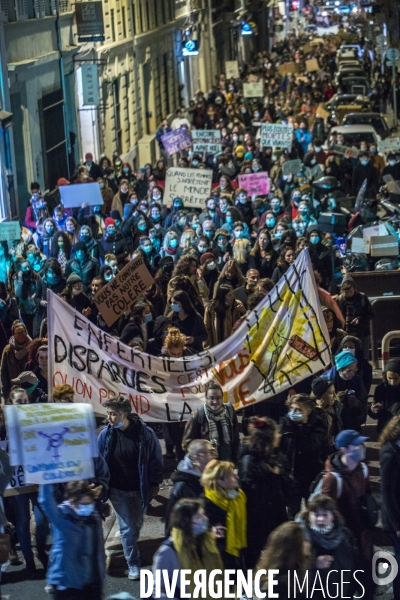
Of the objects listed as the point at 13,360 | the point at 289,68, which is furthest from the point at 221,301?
the point at 289,68

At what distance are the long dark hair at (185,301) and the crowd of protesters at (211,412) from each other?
0.05 ft

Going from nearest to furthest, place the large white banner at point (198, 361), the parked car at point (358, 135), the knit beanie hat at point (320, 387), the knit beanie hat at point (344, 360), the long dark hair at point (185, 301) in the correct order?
the knit beanie hat at point (320, 387), the knit beanie hat at point (344, 360), the large white banner at point (198, 361), the long dark hair at point (185, 301), the parked car at point (358, 135)

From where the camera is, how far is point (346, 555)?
7.18m

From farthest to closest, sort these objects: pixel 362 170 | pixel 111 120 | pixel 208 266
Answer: pixel 111 120, pixel 362 170, pixel 208 266

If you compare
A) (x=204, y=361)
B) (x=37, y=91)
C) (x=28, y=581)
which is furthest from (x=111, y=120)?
(x=28, y=581)

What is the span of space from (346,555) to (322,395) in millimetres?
2709

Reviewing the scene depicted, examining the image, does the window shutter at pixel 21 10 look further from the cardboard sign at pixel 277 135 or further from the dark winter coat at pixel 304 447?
the dark winter coat at pixel 304 447

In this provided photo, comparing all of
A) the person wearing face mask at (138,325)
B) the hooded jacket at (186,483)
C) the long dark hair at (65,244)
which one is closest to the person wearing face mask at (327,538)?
the hooded jacket at (186,483)

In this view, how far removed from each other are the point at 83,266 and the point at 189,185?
5214 mm

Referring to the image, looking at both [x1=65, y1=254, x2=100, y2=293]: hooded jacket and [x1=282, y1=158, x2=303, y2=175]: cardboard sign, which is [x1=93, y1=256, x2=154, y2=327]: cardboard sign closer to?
[x1=65, y1=254, x2=100, y2=293]: hooded jacket

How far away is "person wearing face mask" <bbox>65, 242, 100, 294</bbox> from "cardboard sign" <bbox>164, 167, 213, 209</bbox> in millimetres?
4933

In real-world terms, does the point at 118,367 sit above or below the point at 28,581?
above

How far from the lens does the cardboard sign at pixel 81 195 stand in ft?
64.5

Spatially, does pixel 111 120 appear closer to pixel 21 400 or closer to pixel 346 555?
pixel 21 400
